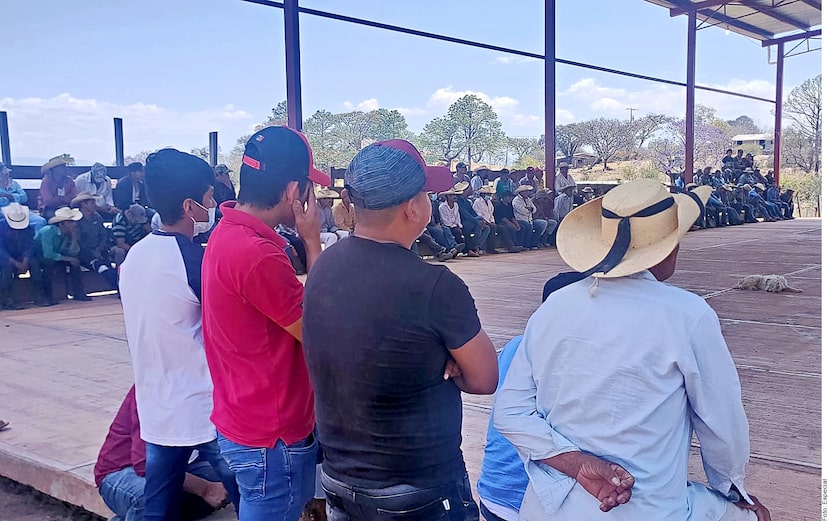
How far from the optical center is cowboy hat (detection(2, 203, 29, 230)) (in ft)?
27.4

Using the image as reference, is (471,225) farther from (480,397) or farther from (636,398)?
(636,398)

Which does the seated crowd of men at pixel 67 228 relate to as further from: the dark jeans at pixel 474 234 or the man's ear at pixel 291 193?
the man's ear at pixel 291 193

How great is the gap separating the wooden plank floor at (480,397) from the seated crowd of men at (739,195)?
41.0 ft

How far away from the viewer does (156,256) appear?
2.35 m

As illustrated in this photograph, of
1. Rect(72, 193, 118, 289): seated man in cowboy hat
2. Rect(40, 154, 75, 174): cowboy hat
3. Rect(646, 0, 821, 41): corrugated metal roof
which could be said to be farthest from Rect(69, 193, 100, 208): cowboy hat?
Rect(646, 0, 821, 41): corrugated metal roof

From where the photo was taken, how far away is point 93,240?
905 cm

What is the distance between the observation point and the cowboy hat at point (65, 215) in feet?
28.3

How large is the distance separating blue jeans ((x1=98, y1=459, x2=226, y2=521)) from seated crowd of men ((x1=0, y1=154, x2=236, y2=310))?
238 inches

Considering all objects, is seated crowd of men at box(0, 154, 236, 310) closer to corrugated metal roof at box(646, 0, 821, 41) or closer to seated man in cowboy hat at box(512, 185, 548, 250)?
seated man in cowboy hat at box(512, 185, 548, 250)

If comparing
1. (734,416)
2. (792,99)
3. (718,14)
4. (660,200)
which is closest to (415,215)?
(660,200)

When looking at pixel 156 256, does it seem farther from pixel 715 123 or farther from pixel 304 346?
pixel 715 123

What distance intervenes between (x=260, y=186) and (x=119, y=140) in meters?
9.50

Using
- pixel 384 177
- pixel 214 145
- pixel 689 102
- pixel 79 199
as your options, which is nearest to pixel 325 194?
pixel 214 145

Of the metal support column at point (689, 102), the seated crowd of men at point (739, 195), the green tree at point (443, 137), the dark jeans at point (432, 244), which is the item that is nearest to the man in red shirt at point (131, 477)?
the dark jeans at point (432, 244)
